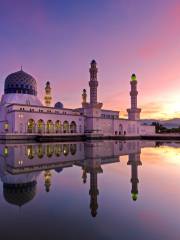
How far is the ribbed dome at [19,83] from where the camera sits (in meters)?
45.7

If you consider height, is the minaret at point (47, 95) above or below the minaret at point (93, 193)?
above

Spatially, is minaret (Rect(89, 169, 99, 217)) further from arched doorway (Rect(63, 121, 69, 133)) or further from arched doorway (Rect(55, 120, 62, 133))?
arched doorway (Rect(63, 121, 69, 133))

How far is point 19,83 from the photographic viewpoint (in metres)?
45.7

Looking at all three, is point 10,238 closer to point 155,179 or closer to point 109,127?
point 155,179

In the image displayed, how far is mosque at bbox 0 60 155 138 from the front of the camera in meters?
39.4

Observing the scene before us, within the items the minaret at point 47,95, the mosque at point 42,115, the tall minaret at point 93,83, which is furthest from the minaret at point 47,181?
the minaret at point 47,95

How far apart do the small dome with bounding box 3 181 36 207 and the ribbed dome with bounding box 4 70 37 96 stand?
4033cm

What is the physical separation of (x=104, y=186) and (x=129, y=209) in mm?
2306

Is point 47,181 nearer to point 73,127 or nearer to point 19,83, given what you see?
point 19,83

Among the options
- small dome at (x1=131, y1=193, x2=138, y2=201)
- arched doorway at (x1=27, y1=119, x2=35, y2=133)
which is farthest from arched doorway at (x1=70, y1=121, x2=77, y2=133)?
small dome at (x1=131, y1=193, x2=138, y2=201)

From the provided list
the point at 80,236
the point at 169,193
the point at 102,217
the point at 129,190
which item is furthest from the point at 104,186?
the point at 80,236

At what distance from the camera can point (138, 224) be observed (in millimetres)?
4289

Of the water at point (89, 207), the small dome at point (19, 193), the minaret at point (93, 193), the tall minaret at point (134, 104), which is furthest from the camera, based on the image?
the tall minaret at point (134, 104)

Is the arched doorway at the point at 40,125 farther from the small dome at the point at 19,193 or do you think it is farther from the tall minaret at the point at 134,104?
the small dome at the point at 19,193
